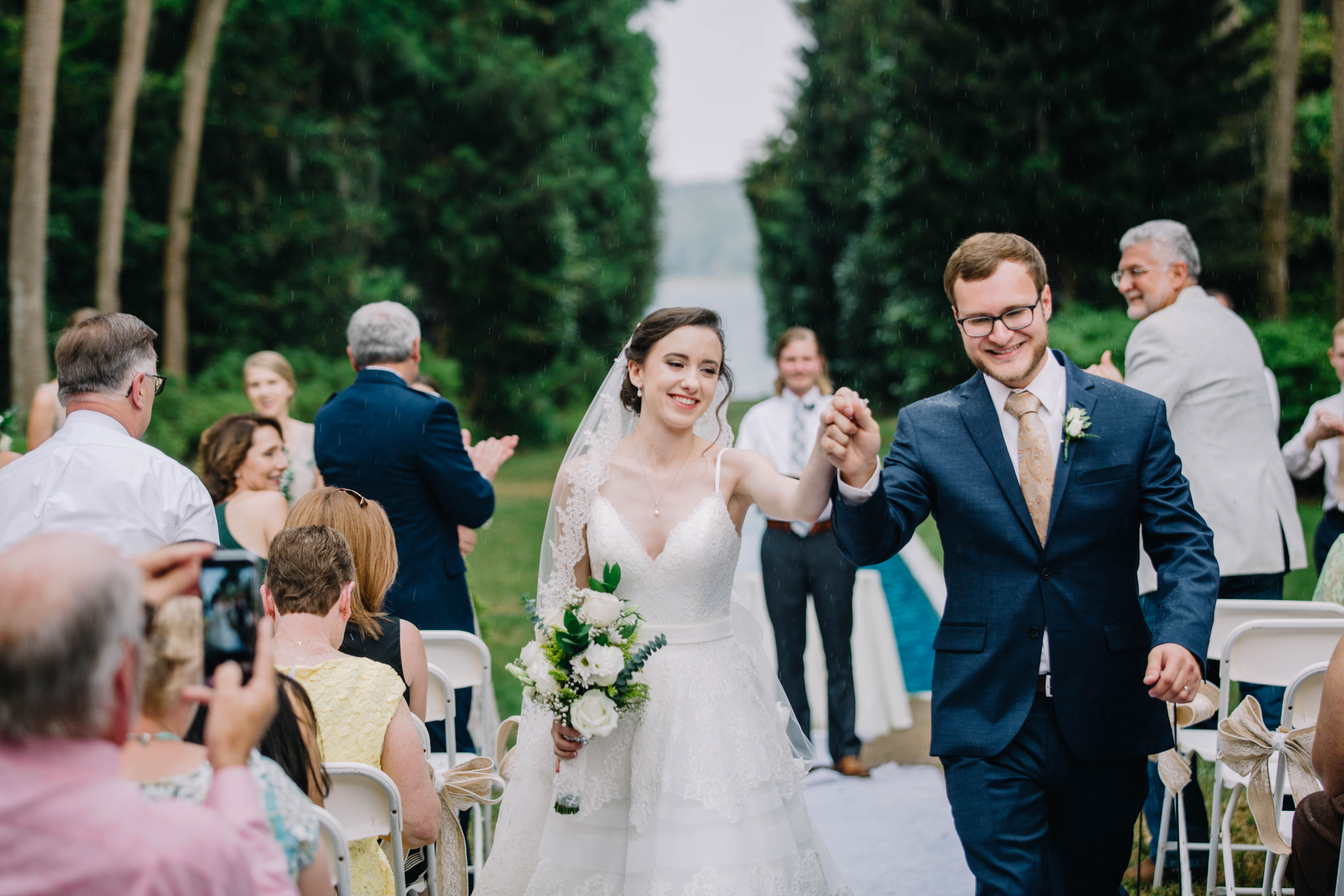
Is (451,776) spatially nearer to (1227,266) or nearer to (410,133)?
(1227,266)

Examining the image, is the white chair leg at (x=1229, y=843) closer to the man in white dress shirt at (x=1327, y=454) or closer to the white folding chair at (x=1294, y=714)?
the white folding chair at (x=1294, y=714)

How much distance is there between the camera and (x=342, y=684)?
3.12 metres

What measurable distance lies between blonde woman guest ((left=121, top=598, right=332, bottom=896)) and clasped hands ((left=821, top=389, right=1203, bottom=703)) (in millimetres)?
1552

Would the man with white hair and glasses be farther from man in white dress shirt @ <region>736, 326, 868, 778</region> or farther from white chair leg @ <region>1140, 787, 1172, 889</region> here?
man in white dress shirt @ <region>736, 326, 868, 778</region>

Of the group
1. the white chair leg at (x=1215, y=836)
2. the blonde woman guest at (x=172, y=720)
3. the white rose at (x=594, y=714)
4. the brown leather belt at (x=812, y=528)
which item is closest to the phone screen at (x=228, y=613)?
the blonde woman guest at (x=172, y=720)

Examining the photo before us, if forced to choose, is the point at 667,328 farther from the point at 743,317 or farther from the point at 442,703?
the point at 743,317

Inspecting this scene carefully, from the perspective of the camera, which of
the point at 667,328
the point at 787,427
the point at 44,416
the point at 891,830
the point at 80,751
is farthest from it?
the point at 787,427

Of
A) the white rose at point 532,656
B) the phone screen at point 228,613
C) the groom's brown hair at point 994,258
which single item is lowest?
the white rose at point 532,656

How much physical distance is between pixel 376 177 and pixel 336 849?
21.5 m

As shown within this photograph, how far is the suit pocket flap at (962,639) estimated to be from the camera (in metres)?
3.16

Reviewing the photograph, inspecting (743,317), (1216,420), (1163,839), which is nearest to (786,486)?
(1163,839)

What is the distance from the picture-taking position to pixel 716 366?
12.4ft

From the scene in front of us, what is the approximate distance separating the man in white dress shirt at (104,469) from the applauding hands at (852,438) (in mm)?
2026

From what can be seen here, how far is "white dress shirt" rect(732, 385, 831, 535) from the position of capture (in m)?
6.95
